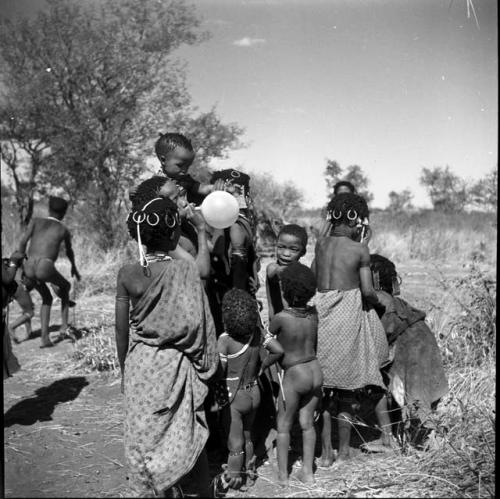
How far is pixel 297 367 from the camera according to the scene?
2.98 meters

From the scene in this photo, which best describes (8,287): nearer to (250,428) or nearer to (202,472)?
(250,428)

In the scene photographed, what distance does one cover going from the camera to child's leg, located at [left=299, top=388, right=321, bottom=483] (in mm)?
2955

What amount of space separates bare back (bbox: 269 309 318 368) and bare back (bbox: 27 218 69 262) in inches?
154

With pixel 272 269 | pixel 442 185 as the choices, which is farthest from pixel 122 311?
pixel 442 185

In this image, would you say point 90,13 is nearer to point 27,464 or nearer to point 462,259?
point 462,259

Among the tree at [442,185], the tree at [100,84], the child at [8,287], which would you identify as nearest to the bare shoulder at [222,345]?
the child at [8,287]

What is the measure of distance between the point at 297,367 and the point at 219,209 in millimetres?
904

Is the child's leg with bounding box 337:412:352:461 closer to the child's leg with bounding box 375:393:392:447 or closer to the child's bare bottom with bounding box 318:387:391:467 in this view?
the child's bare bottom with bounding box 318:387:391:467

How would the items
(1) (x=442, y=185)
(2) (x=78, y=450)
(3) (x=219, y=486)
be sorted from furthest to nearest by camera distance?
(1) (x=442, y=185) < (2) (x=78, y=450) < (3) (x=219, y=486)

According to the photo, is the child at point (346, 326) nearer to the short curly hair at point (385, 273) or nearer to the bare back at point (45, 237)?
the short curly hair at point (385, 273)

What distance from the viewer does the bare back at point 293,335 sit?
2.98 m

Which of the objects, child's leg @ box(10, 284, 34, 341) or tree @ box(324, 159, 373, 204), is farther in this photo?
tree @ box(324, 159, 373, 204)

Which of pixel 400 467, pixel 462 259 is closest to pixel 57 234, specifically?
pixel 400 467

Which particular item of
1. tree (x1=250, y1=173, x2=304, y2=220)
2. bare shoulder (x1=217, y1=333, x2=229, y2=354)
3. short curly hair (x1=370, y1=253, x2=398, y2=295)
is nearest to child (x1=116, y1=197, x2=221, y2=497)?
bare shoulder (x1=217, y1=333, x2=229, y2=354)
